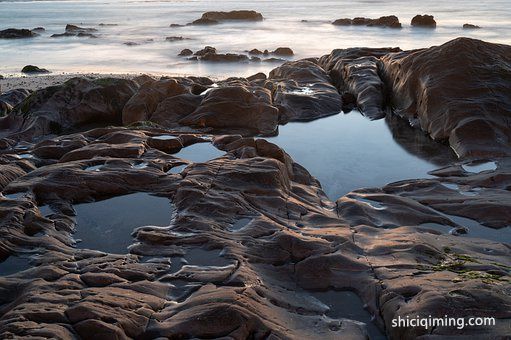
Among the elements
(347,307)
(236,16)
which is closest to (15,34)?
(236,16)

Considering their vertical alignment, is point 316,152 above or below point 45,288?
below

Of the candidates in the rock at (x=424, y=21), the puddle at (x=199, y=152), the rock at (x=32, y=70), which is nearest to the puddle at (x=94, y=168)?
the puddle at (x=199, y=152)

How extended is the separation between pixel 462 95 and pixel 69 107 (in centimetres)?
766

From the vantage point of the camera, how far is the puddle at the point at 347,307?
378 cm

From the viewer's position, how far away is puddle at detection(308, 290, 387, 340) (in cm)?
378

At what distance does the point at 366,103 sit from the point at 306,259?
25.6 feet

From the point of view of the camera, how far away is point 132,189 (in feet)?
19.2

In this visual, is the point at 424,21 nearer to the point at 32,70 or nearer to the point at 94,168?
the point at 32,70

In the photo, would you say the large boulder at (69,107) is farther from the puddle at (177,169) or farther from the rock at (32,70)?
the rock at (32,70)

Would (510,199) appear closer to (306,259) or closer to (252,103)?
(306,259)

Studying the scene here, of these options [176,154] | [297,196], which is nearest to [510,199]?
[297,196]

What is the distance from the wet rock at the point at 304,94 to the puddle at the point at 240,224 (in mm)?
5940

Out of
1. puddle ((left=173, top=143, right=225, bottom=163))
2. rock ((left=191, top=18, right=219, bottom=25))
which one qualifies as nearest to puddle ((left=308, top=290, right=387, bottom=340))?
puddle ((left=173, top=143, right=225, bottom=163))

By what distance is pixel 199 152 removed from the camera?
742 centimetres
